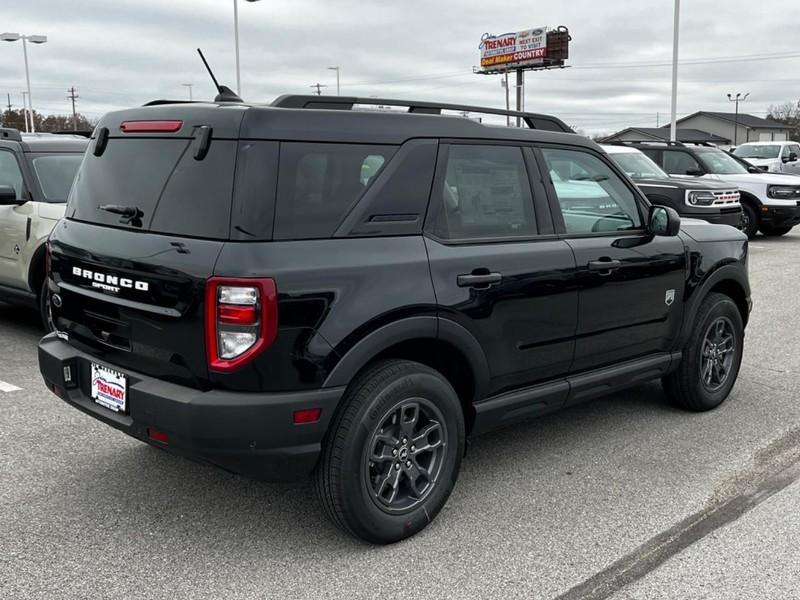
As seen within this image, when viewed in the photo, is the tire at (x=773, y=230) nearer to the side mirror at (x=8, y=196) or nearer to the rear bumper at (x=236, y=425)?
the side mirror at (x=8, y=196)

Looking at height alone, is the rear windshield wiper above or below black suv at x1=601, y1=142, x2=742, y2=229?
above

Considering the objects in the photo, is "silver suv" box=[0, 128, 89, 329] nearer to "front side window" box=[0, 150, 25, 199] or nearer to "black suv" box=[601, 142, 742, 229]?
"front side window" box=[0, 150, 25, 199]

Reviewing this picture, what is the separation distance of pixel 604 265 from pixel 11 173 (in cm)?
563

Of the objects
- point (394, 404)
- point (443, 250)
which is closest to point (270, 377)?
point (394, 404)

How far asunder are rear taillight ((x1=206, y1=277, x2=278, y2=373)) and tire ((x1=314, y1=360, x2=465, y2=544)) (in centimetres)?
48

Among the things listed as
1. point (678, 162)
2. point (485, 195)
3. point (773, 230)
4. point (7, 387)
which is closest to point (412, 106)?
point (485, 195)

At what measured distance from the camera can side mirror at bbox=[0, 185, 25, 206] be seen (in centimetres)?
680

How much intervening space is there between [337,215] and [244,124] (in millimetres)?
515

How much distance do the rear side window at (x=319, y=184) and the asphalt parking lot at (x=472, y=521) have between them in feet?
4.49

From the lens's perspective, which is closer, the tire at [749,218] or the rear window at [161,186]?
the rear window at [161,186]

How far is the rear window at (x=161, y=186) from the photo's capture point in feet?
10.2

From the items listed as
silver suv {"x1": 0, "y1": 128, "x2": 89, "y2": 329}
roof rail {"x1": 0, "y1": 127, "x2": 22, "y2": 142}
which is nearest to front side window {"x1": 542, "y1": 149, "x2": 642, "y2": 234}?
silver suv {"x1": 0, "y1": 128, "x2": 89, "y2": 329}

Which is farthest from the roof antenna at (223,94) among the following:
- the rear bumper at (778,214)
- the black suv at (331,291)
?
the rear bumper at (778,214)

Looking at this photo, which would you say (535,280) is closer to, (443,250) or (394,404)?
(443,250)
